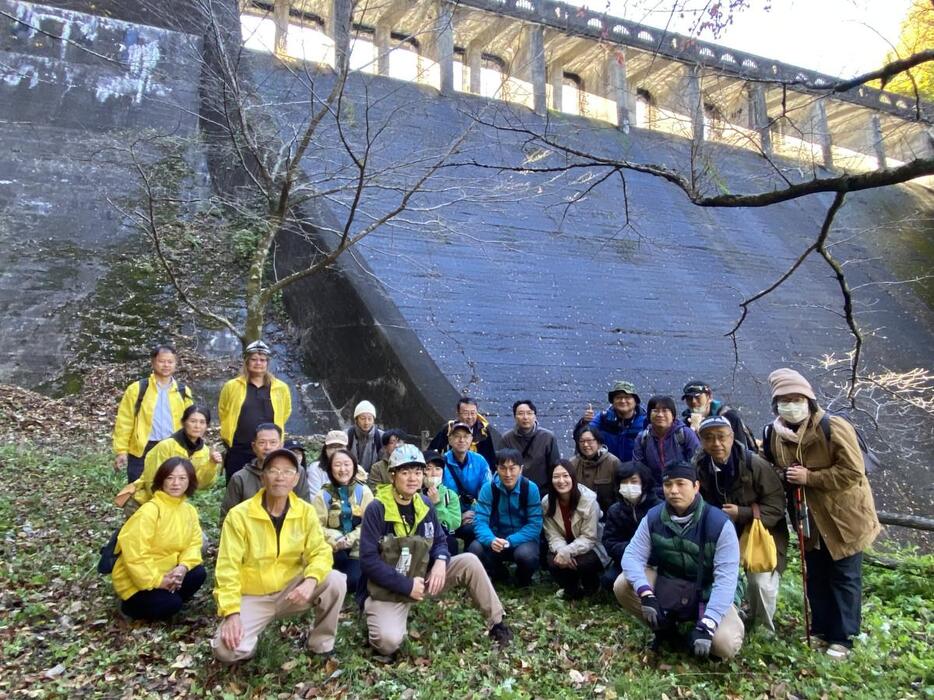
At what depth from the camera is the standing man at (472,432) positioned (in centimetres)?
560

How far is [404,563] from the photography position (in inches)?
151

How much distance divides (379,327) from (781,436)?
581 cm

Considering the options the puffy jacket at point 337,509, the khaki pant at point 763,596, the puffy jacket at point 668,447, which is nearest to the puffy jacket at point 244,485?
the puffy jacket at point 337,509

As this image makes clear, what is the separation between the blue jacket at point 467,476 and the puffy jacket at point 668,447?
121cm

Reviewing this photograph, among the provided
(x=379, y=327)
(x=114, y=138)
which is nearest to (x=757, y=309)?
(x=379, y=327)

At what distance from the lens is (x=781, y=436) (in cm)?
396

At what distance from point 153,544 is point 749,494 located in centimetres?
346

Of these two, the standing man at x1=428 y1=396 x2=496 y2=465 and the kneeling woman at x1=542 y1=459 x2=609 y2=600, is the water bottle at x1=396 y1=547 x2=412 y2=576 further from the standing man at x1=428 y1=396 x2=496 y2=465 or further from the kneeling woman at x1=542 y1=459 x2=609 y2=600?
the standing man at x1=428 y1=396 x2=496 y2=465

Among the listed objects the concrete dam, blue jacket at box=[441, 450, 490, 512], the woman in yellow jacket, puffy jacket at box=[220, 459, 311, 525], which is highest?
the concrete dam

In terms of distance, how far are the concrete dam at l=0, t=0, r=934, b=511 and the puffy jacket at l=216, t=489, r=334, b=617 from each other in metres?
3.21

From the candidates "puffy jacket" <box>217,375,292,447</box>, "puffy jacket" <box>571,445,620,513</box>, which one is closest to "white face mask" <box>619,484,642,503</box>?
"puffy jacket" <box>571,445,620,513</box>

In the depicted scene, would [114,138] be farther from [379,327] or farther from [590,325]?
[590,325]

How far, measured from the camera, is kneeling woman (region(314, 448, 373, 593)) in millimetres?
4352

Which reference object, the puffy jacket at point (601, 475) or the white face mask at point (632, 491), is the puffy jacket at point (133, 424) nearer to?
the puffy jacket at point (601, 475)
